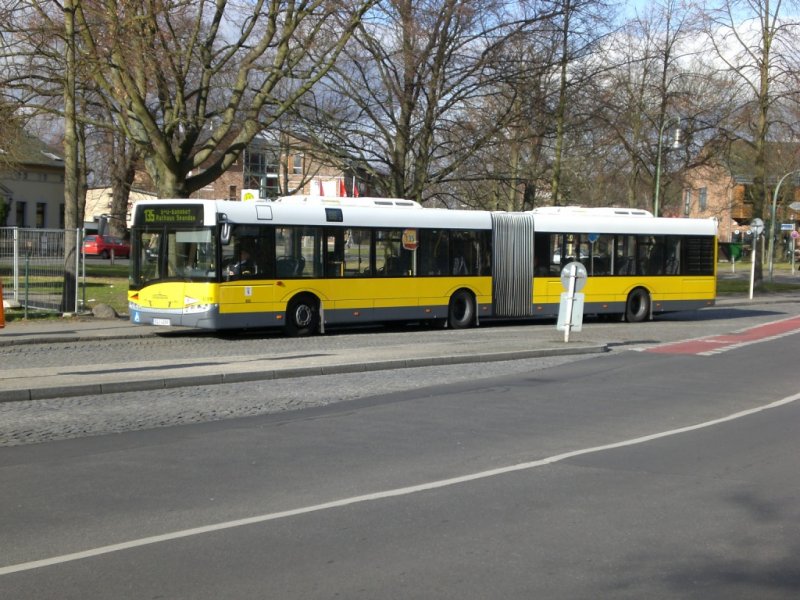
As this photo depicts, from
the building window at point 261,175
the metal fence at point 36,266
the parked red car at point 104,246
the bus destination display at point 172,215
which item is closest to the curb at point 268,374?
the bus destination display at point 172,215

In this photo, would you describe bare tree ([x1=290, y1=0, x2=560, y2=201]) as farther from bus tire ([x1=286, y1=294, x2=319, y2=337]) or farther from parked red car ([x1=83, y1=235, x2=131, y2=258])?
parked red car ([x1=83, y1=235, x2=131, y2=258])

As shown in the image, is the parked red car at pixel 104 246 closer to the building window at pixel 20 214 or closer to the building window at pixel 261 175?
the building window at pixel 20 214

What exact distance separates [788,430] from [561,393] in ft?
11.3

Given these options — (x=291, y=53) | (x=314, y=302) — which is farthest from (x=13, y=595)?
(x=291, y=53)

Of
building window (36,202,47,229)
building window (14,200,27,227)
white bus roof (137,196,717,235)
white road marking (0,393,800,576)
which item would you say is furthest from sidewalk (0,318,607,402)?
building window (36,202,47,229)

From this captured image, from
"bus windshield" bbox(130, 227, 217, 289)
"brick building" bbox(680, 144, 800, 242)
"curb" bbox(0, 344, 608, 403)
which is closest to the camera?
"curb" bbox(0, 344, 608, 403)

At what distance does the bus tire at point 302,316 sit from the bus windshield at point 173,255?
2.06 m

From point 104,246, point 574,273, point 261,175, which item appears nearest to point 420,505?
point 574,273

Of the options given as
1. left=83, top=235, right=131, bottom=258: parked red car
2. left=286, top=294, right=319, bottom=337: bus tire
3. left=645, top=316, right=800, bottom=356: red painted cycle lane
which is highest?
left=83, top=235, right=131, bottom=258: parked red car

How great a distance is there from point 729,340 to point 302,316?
923 centimetres

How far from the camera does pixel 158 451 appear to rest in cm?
905

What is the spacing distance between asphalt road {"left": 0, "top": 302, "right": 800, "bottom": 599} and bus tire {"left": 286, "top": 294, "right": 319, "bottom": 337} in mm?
8782

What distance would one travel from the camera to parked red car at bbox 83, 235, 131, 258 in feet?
210

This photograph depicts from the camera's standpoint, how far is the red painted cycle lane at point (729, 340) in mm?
19766
